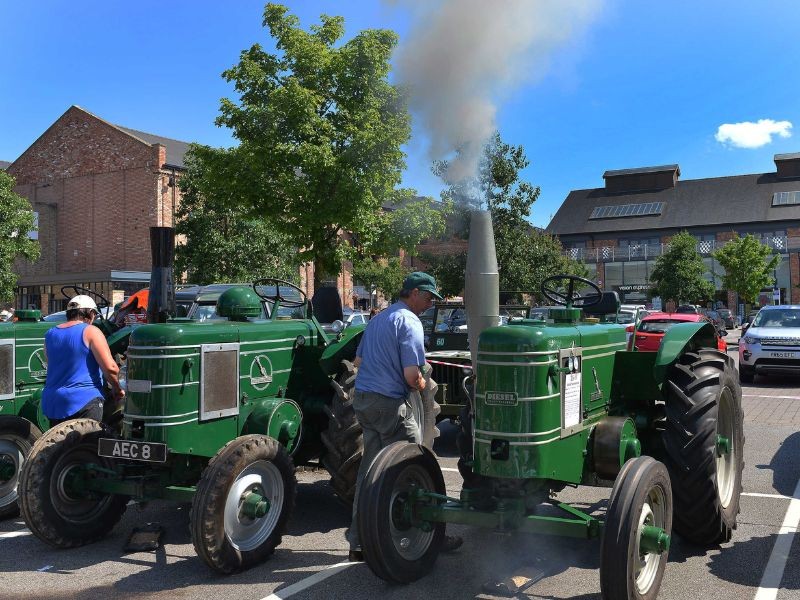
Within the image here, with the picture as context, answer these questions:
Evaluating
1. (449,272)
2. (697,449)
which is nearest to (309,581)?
(697,449)

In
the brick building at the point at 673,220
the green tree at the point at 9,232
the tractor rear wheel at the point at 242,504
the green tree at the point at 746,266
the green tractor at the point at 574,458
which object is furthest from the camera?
the brick building at the point at 673,220

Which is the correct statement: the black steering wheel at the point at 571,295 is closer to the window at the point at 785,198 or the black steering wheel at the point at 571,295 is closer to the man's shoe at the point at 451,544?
the man's shoe at the point at 451,544

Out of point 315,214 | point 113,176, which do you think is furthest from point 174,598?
point 113,176

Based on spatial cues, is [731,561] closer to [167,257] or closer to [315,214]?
[167,257]

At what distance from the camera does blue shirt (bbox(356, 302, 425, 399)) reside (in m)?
4.67

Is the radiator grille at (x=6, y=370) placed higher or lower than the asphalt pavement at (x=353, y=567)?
higher

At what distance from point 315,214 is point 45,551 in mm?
11849

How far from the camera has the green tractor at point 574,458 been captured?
3822 millimetres

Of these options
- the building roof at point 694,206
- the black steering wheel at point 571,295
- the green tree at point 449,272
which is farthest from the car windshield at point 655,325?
the building roof at point 694,206

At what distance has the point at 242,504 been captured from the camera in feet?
15.4

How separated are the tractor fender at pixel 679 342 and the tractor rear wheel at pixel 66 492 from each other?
12.7 feet

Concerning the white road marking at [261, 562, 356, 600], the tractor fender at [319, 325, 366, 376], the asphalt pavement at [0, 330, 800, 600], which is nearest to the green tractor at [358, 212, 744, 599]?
the asphalt pavement at [0, 330, 800, 600]

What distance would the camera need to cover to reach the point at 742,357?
14.7m

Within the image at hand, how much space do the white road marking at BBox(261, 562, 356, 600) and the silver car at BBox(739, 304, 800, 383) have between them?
1193cm
